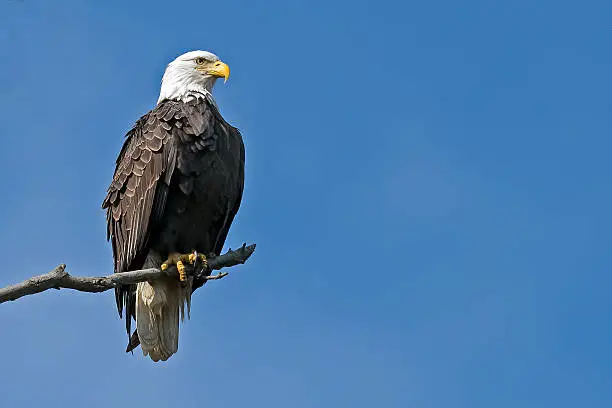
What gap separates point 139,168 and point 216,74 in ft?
4.86

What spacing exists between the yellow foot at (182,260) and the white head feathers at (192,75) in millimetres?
1557

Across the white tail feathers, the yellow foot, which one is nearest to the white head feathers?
the yellow foot

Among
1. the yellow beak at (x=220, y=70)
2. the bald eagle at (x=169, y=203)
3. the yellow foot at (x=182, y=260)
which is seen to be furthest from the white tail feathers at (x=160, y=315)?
the yellow beak at (x=220, y=70)

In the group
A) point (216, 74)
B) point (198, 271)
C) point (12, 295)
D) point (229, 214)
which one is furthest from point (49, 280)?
point (216, 74)

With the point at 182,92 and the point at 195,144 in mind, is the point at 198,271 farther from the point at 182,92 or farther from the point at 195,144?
the point at 182,92

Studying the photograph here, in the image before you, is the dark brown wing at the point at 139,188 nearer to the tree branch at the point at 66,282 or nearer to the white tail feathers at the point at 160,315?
the white tail feathers at the point at 160,315

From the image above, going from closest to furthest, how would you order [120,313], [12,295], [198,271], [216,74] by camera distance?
[12,295]
[198,271]
[120,313]
[216,74]

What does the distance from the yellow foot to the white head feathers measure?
1557 mm

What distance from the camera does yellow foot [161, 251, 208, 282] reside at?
837 cm

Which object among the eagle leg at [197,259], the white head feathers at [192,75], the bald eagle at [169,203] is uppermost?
the white head feathers at [192,75]

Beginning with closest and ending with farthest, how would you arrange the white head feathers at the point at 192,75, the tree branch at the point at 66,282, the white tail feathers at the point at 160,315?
the tree branch at the point at 66,282
the white tail feathers at the point at 160,315
the white head feathers at the point at 192,75

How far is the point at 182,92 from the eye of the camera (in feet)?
30.7

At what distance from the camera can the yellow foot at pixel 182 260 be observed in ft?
27.5

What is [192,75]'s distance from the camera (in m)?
9.57
